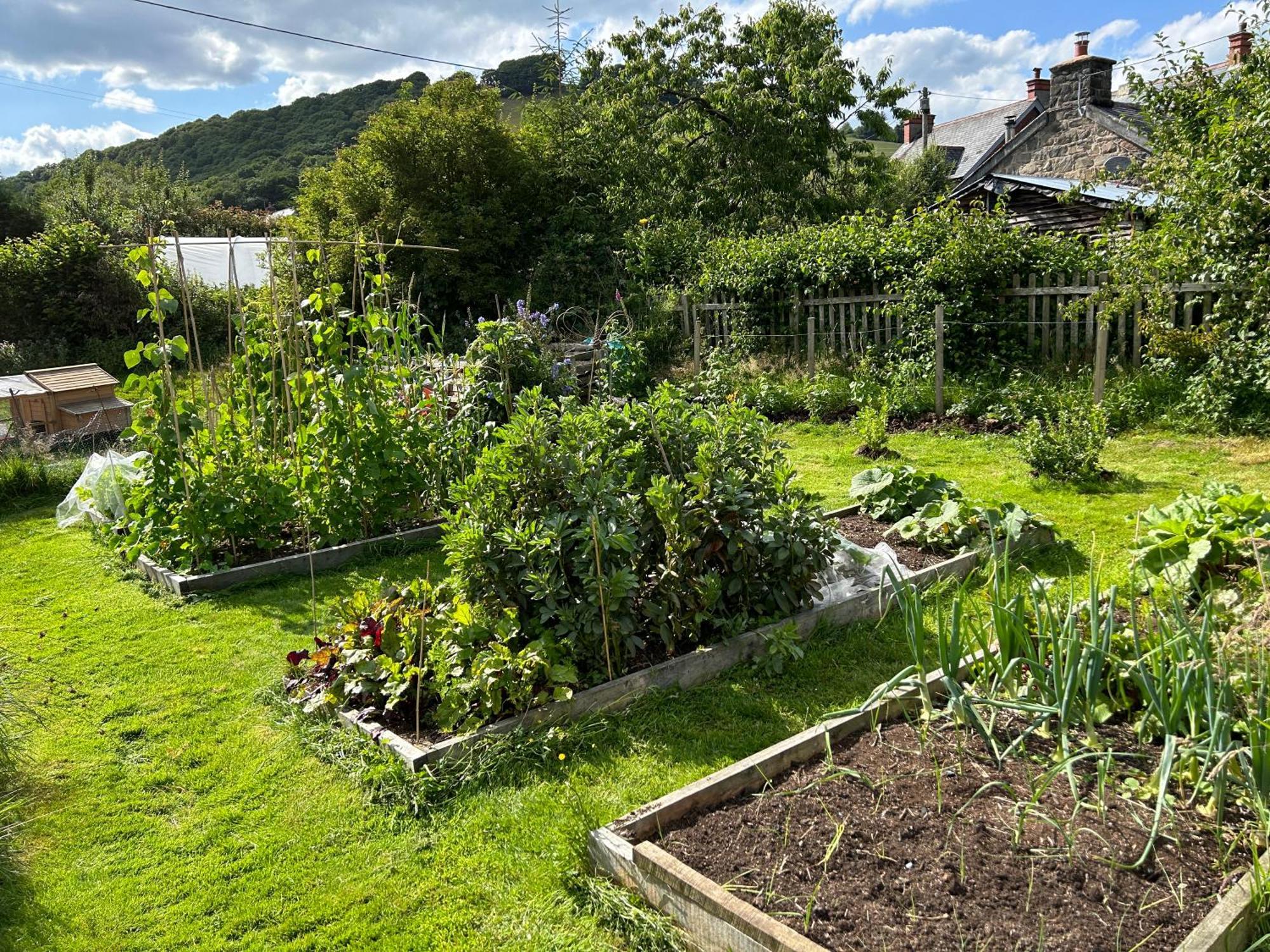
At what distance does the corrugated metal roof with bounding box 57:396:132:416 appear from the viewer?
9.50 meters

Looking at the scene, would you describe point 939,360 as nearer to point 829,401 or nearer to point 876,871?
point 829,401

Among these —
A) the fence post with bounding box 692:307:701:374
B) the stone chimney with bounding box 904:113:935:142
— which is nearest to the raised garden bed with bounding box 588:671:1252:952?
the fence post with bounding box 692:307:701:374

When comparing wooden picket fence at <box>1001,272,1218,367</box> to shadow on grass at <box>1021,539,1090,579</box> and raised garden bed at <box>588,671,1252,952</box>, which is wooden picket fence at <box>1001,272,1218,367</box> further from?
raised garden bed at <box>588,671,1252,952</box>

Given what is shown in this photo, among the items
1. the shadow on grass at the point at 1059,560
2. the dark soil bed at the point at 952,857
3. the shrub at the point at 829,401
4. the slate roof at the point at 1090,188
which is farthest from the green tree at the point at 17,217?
the dark soil bed at the point at 952,857

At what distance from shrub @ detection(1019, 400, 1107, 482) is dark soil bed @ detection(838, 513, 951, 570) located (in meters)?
1.89

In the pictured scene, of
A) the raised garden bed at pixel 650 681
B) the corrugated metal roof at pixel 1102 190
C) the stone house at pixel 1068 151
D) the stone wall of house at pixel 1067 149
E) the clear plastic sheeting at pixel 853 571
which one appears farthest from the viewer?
the stone wall of house at pixel 1067 149

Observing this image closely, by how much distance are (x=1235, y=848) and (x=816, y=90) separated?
718 inches

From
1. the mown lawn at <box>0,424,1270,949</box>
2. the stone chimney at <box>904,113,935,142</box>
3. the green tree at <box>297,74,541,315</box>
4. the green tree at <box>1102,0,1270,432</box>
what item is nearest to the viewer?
the mown lawn at <box>0,424,1270,949</box>

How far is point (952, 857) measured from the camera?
91.6 inches

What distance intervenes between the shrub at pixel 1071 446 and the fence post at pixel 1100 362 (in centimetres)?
154

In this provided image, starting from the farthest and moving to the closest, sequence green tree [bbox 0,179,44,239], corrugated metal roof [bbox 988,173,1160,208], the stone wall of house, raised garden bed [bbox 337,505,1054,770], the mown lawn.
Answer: green tree [bbox 0,179,44,239]
the stone wall of house
corrugated metal roof [bbox 988,173,1160,208]
raised garden bed [bbox 337,505,1054,770]
the mown lawn

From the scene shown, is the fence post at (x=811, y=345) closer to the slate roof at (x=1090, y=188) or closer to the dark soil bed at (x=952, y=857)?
the slate roof at (x=1090, y=188)

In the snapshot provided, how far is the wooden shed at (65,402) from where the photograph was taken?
9398mm

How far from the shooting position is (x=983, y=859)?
2314 millimetres
